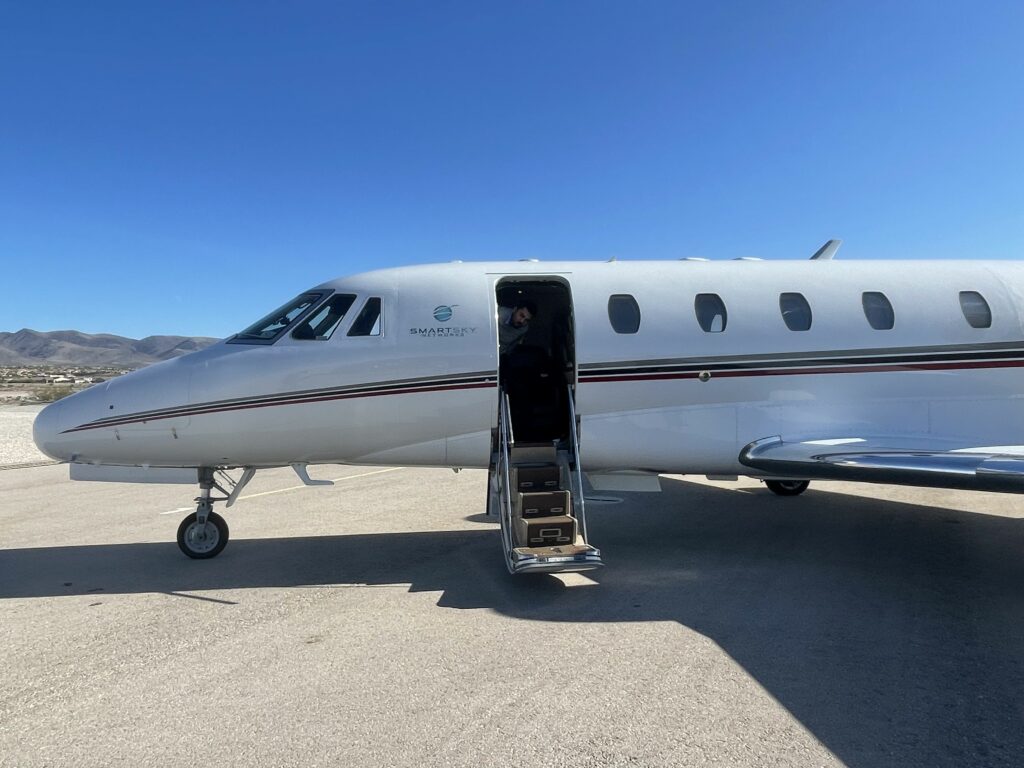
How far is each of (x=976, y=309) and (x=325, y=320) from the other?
6.93 meters

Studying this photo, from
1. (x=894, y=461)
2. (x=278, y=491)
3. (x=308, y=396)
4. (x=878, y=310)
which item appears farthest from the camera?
(x=278, y=491)

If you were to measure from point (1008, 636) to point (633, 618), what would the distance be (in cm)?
261

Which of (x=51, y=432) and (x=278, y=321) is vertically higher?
(x=278, y=321)

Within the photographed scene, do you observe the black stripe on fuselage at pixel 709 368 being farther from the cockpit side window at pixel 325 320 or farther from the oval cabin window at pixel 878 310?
the cockpit side window at pixel 325 320

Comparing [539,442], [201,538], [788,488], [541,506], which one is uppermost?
[539,442]

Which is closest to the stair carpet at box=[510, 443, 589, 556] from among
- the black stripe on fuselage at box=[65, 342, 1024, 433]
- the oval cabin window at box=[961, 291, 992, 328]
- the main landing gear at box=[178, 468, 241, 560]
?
the black stripe on fuselage at box=[65, 342, 1024, 433]

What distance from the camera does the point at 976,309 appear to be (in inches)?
290

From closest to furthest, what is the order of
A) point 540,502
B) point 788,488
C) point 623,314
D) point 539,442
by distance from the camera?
point 540,502, point 623,314, point 539,442, point 788,488

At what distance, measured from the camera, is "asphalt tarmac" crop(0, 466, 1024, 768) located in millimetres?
3430

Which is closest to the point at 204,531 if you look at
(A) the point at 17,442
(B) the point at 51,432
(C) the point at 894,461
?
(B) the point at 51,432

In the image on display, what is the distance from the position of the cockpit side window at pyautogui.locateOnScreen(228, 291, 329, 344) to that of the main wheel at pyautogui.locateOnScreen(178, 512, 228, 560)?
196 centimetres

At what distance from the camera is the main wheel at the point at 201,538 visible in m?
7.15

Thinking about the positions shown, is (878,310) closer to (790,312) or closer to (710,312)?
(790,312)

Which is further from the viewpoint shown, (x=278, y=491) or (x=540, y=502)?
(x=278, y=491)
